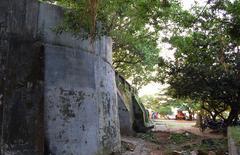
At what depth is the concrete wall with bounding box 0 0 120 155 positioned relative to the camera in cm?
748

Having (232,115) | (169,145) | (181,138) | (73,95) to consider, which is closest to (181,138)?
(181,138)

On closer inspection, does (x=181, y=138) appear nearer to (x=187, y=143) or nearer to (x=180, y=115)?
(x=187, y=143)

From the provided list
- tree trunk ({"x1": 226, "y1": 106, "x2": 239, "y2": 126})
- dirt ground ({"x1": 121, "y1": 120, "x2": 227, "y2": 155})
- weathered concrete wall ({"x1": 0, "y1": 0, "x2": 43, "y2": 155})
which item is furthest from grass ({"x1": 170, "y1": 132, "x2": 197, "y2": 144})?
weathered concrete wall ({"x1": 0, "y1": 0, "x2": 43, "y2": 155})

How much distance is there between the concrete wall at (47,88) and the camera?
24.6 ft

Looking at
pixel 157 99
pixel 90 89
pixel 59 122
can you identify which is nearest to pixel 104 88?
pixel 90 89

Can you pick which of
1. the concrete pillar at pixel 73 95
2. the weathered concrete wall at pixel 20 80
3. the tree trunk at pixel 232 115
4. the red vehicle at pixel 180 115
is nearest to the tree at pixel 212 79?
the tree trunk at pixel 232 115

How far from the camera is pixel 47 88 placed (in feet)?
27.0

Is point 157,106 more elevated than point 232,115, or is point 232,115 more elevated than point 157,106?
point 157,106

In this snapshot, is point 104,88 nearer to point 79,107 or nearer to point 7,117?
point 79,107

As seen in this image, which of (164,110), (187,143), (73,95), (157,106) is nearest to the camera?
(73,95)

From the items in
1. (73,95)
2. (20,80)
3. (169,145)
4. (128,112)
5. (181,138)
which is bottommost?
(169,145)

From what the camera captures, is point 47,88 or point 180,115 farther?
point 180,115

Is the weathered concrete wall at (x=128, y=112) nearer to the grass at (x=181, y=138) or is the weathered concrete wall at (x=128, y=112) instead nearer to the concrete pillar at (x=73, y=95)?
the grass at (x=181, y=138)

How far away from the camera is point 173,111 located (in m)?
41.5
